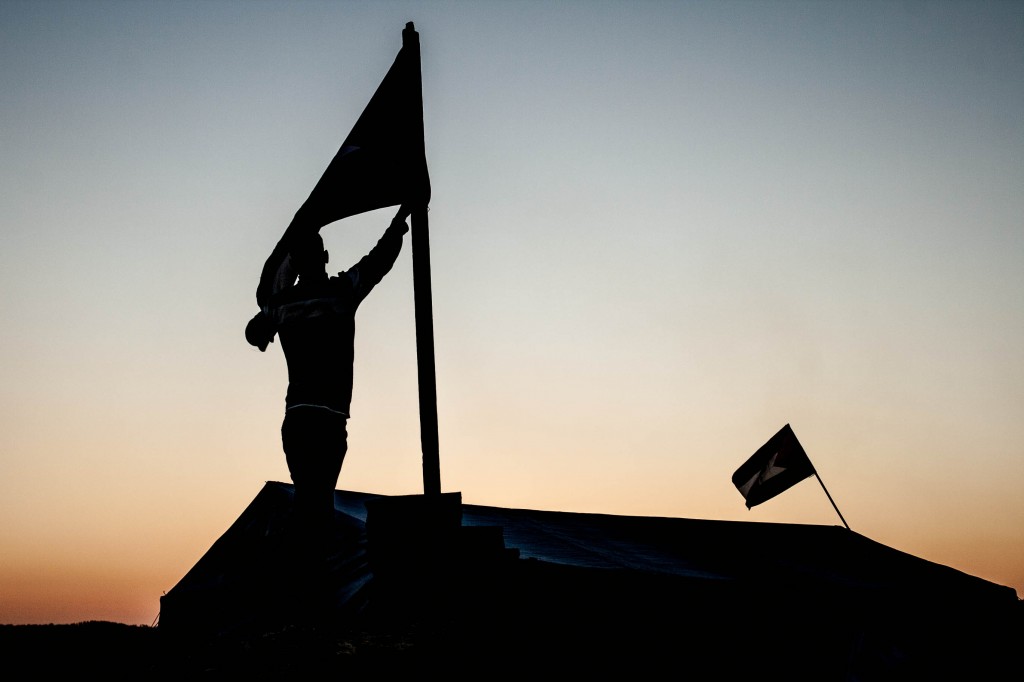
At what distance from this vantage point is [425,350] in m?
5.86

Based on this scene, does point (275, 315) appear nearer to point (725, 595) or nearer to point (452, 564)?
point (452, 564)

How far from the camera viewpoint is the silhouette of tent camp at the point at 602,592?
17.3ft

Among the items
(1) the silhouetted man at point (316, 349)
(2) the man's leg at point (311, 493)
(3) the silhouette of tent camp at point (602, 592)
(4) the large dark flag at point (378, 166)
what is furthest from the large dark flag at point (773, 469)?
(2) the man's leg at point (311, 493)

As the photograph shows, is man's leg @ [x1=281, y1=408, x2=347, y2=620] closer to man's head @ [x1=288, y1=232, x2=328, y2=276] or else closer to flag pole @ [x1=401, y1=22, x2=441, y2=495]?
flag pole @ [x1=401, y1=22, x2=441, y2=495]

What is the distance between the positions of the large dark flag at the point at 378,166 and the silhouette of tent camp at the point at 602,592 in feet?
6.82

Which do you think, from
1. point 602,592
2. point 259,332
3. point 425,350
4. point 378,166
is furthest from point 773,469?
point 259,332

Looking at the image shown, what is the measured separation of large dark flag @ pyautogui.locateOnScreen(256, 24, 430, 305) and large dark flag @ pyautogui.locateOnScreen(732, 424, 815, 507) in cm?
919

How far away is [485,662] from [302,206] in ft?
11.4

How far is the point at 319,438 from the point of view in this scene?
17.2ft

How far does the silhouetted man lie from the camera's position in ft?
17.2

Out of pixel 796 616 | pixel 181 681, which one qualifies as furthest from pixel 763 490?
pixel 181 681

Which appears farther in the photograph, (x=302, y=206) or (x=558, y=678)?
(x=302, y=206)

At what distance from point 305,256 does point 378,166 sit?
3.42 ft

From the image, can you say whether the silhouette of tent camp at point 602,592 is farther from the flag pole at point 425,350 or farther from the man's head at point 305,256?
the man's head at point 305,256
